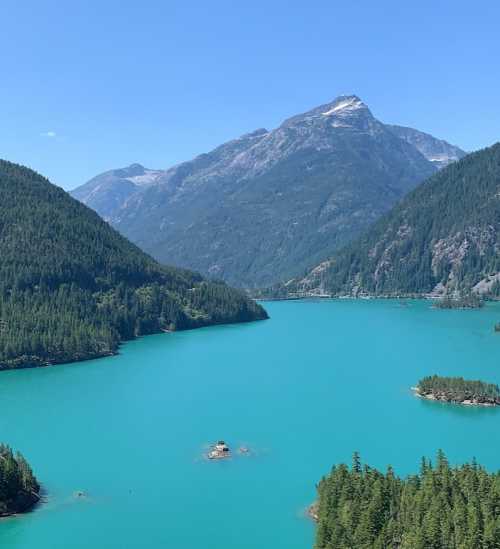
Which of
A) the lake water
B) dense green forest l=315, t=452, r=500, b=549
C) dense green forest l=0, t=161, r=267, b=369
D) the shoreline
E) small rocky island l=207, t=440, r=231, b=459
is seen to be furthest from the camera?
dense green forest l=0, t=161, r=267, b=369

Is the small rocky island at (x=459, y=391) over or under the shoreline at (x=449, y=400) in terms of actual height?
over

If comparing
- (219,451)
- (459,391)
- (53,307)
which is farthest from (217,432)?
(53,307)

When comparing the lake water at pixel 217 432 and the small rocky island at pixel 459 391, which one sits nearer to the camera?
the lake water at pixel 217 432

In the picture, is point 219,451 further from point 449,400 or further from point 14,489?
point 449,400

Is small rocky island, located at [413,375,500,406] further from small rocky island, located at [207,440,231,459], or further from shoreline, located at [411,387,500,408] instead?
small rocky island, located at [207,440,231,459]

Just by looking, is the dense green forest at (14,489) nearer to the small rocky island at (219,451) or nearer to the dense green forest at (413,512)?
the small rocky island at (219,451)

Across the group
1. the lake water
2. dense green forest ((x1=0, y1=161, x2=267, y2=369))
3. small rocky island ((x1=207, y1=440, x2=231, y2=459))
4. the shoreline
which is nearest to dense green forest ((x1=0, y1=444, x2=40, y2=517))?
the lake water

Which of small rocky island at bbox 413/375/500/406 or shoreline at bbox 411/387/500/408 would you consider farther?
small rocky island at bbox 413/375/500/406

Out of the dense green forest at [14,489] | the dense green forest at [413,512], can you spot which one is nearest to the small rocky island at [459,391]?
the dense green forest at [413,512]
